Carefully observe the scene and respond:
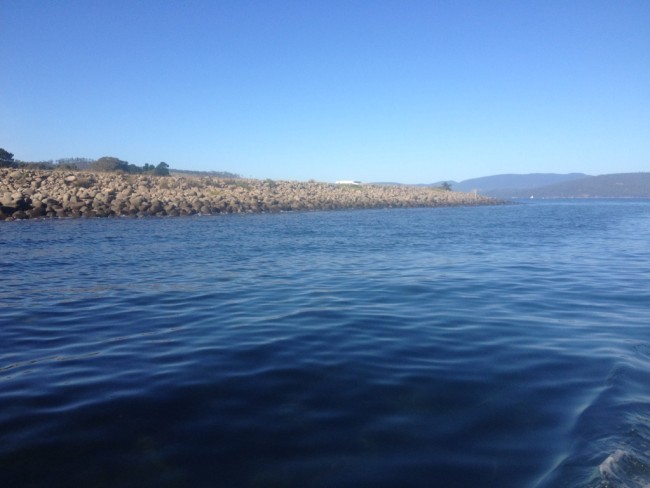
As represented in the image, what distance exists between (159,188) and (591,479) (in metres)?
44.3

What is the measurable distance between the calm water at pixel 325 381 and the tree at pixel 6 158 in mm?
43222

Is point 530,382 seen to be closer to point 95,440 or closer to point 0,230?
point 95,440

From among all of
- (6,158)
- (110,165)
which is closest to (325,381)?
(6,158)

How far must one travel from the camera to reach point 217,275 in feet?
37.0

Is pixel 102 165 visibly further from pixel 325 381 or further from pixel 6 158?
pixel 325 381

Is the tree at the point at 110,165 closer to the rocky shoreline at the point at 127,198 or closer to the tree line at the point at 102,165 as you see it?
the tree line at the point at 102,165

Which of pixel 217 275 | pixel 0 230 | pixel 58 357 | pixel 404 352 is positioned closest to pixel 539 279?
pixel 404 352

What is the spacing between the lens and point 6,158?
49125 millimetres

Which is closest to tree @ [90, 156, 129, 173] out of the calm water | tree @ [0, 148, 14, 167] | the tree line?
the tree line

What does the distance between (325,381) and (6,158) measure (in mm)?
56345

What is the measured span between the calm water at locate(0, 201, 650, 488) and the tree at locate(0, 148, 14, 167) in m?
43.2

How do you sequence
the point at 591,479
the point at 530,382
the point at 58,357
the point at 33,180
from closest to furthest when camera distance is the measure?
1. the point at 591,479
2. the point at 530,382
3. the point at 58,357
4. the point at 33,180

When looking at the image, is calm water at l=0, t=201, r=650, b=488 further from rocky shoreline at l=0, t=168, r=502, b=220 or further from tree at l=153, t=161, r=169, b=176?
tree at l=153, t=161, r=169, b=176

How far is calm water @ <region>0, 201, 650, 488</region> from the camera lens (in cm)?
329
